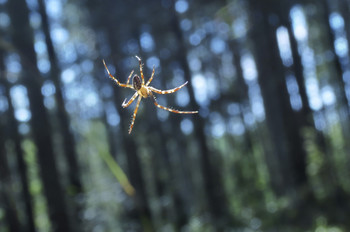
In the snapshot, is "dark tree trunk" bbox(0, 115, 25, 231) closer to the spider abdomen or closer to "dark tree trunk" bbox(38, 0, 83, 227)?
"dark tree trunk" bbox(38, 0, 83, 227)

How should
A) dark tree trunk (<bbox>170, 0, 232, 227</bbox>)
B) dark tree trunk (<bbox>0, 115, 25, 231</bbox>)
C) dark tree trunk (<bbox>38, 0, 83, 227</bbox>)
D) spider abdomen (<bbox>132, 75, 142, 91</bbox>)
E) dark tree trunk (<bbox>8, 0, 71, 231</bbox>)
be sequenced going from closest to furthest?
1. spider abdomen (<bbox>132, 75, 142, 91</bbox>)
2. dark tree trunk (<bbox>0, 115, 25, 231</bbox>)
3. dark tree trunk (<bbox>8, 0, 71, 231</bbox>)
4. dark tree trunk (<bbox>38, 0, 83, 227</bbox>)
5. dark tree trunk (<bbox>170, 0, 232, 227</bbox>)

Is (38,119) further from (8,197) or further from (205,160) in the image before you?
(205,160)

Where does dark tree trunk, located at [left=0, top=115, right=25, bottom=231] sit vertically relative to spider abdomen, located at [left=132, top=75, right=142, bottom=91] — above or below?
below

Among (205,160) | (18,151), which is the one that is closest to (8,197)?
(18,151)

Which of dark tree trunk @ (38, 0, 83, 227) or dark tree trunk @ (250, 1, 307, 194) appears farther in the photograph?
dark tree trunk @ (250, 1, 307, 194)

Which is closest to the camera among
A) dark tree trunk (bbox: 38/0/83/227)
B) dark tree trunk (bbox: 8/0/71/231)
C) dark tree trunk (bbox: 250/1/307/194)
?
dark tree trunk (bbox: 8/0/71/231)

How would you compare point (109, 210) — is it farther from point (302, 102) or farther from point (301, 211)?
point (302, 102)

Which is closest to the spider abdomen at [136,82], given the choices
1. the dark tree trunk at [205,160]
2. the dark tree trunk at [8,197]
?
the dark tree trunk at [8,197]

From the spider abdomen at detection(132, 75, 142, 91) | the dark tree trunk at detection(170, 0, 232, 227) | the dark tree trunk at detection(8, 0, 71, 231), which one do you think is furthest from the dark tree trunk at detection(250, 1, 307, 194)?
the spider abdomen at detection(132, 75, 142, 91)

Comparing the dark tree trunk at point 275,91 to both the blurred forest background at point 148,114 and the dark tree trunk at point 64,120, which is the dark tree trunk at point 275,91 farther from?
the dark tree trunk at point 64,120
